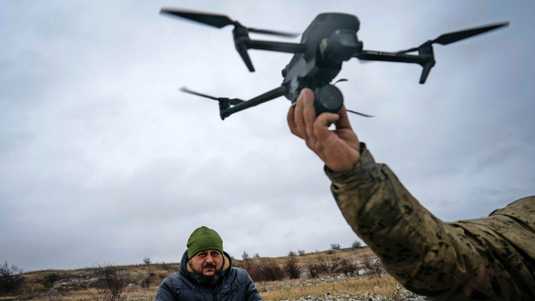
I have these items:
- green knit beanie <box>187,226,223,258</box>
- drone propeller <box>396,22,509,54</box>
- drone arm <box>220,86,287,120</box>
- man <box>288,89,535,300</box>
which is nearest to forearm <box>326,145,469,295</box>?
man <box>288,89,535,300</box>

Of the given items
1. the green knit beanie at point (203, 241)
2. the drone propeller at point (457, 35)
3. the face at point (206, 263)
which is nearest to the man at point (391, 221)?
the drone propeller at point (457, 35)

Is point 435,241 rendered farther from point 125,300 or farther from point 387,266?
point 125,300

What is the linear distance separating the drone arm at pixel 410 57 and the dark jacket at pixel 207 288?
365cm

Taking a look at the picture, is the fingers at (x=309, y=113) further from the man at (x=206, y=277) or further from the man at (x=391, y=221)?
the man at (x=206, y=277)

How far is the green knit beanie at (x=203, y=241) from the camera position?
15.6 feet

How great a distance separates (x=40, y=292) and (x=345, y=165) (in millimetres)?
34582

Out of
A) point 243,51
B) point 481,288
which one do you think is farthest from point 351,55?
point 481,288

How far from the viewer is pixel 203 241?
4809 millimetres

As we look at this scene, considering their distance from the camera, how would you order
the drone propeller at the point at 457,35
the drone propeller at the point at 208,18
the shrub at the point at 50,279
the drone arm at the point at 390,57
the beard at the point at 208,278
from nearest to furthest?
the drone propeller at the point at 208,18
the drone arm at the point at 390,57
the drone propeller at the point at 457,35
the beard at the point at 208,278
the shrub at the point at 50,279

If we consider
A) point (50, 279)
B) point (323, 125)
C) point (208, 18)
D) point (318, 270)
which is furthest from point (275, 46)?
point (50, 279)

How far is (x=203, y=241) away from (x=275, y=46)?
3662mm

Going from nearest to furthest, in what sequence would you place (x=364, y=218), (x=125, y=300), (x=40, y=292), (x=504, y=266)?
(x=364, y=218)
(x=504, y=266)
(x=125, y=300)
(x=40, y=292)

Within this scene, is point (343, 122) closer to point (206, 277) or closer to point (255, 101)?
point (255, 101)

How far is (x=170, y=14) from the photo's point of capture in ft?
5.06
